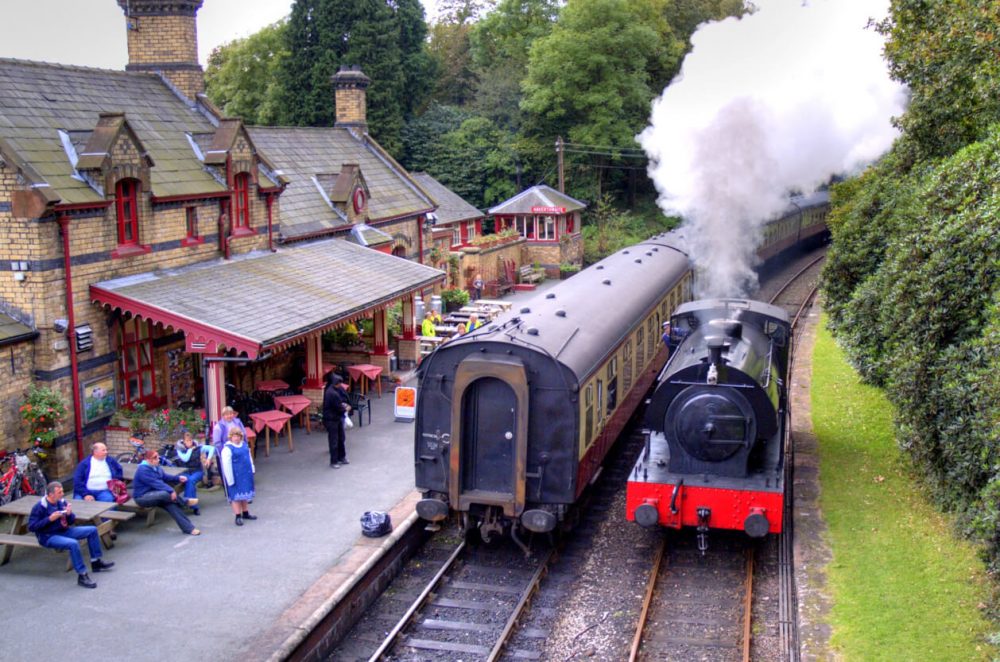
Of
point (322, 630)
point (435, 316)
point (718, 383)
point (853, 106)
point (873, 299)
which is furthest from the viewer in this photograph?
point (435, 316)

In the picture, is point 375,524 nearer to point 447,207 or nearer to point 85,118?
point 85,118

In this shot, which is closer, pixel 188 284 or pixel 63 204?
pixel 63 204

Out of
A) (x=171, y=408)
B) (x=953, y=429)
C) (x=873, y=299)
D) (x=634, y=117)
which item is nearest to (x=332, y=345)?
(x=171, y=408)

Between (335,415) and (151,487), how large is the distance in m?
3.09

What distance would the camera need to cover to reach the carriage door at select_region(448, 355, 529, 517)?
10211mm

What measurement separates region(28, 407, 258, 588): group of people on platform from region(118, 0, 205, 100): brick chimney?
8265mm

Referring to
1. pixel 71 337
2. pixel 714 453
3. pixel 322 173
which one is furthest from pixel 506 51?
pixel 714 453

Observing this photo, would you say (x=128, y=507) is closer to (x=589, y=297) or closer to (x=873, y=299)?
(x=589, y=297)

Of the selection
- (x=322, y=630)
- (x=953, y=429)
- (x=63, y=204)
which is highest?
(x=63, y=204)

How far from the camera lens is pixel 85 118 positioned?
48.4ft

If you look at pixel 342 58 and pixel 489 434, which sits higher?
pixel 342 58

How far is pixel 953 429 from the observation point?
9.16 metres

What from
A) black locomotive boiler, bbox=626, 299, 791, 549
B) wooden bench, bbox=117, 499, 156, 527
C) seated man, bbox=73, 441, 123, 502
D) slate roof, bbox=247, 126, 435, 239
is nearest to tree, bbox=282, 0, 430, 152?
slate roof, bbox=247, 126, 435, 239

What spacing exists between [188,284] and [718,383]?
8.65 metres
